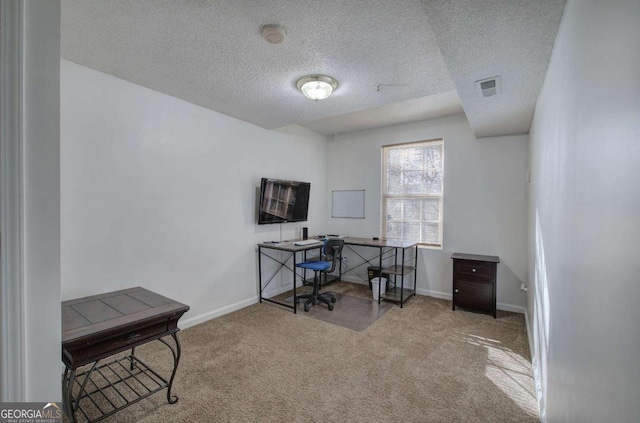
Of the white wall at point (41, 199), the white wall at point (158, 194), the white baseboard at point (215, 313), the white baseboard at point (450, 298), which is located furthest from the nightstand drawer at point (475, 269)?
the white wall at point (41, 199)

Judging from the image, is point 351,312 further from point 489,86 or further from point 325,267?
point 489,86

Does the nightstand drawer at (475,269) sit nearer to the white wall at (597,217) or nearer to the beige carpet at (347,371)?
the beige carpet at (347,371)

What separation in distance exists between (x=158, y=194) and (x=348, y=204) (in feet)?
10.2

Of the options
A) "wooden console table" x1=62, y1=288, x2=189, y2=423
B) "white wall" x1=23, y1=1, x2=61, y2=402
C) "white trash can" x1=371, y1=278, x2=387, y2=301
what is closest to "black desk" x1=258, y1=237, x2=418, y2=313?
"white trash can" x1=371, y1=278, x2=387, y2=301

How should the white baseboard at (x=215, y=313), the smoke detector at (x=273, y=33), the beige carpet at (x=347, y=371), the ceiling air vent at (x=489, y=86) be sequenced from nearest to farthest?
1. the smoke detector at (x=273, y=33)
2. the beige carpet at (x=347, y=371)
3. the ceiling air vent at (x=489, y=86)
4. the white baseboard at (x=215, y=313)

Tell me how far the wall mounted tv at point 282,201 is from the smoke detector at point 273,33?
2.16m

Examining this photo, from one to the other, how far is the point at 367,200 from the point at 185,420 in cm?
385

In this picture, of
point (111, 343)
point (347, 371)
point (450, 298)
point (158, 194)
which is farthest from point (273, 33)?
point (450, 298)

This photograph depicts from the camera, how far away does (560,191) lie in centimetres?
144

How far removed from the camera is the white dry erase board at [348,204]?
4984mm

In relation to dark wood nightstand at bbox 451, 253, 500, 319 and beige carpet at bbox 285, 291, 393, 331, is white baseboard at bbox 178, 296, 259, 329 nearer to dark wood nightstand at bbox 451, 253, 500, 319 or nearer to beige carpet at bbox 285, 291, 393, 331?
beige carpet at bbox 285, 291, 393, 331

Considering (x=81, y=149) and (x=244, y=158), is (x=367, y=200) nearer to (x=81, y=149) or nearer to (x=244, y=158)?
(x=244, y=158)

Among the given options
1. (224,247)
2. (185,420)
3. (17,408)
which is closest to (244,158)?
(224,247)

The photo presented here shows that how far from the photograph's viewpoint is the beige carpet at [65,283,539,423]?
1883 mm
